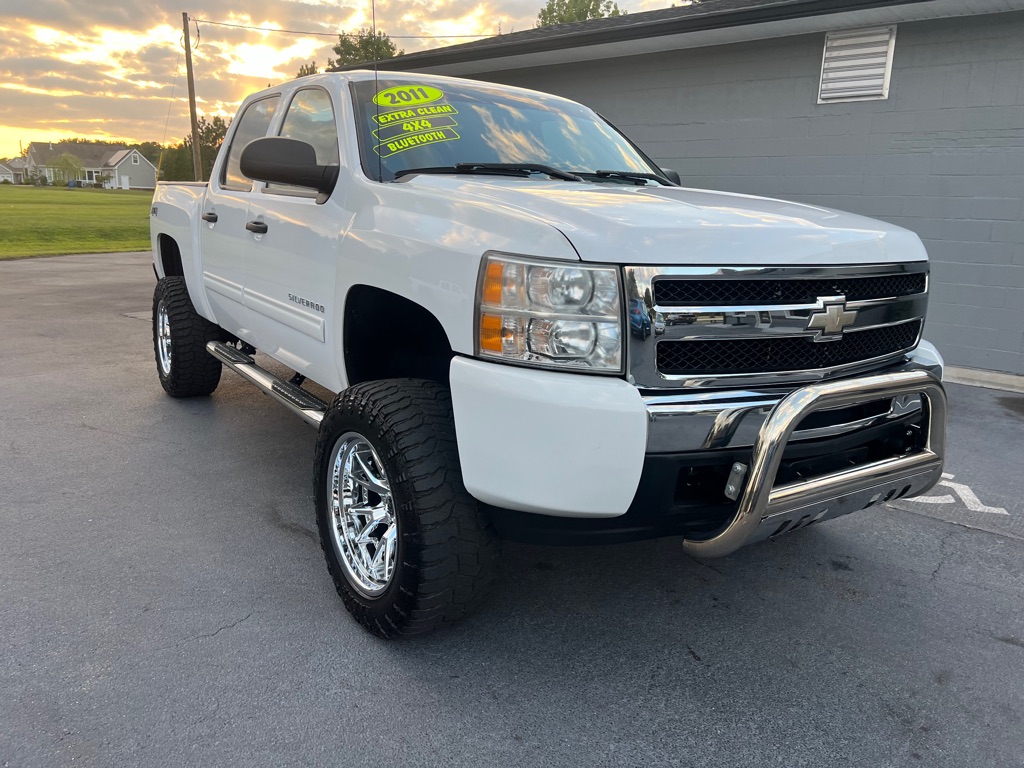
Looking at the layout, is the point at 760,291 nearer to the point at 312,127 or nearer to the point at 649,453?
the point at 649,453

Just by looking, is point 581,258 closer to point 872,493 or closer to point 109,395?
point 872,493

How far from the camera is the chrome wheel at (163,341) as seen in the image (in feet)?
18.0

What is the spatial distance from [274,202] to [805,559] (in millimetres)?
2964

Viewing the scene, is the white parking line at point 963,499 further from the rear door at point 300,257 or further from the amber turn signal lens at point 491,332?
the rear door at point 300,257

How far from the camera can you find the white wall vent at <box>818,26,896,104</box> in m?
7.11

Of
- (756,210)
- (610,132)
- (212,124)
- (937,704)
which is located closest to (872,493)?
(937,704)

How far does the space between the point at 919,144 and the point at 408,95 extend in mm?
5722

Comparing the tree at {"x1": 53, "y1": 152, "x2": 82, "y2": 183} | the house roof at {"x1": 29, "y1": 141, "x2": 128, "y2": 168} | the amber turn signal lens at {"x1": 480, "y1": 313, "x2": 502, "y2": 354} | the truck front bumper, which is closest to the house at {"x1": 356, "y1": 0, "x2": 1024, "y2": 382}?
the truck front bumper

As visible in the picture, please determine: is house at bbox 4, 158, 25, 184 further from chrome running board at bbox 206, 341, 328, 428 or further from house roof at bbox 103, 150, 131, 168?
chrome running board at bbox 206, 341, 328, 428

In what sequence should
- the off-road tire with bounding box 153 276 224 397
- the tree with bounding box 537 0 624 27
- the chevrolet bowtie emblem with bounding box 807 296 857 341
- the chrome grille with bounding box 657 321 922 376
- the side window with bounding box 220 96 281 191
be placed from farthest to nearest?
the tree with bounding box 537 0 624 27 < the off-road tire with bounding box 153 276 224 397 < the side window with bounding box 220 96 281 191 < the chevrolet bowtie emblem with bounding box 807 296 857 341 < the chrome grille with bounding box 657 321 922 376

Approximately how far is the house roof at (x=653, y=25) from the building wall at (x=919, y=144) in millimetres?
509

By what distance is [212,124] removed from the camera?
52.9 m

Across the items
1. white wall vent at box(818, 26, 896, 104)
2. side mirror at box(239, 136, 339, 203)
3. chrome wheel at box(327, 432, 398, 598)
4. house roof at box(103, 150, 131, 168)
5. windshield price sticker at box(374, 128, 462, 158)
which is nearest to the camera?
chrome wheel at box(327, 432, 398, 598)

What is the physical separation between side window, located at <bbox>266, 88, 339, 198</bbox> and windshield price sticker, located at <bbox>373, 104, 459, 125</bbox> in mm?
242
